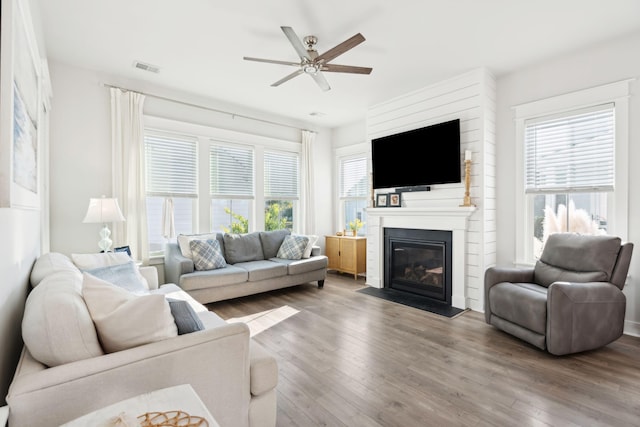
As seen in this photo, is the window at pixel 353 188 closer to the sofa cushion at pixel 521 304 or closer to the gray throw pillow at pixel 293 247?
the gray throw pillow at pixel 293 247

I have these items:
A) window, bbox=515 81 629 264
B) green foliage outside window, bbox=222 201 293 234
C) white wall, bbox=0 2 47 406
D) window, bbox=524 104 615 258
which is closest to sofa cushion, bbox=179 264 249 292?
green foliage outside window, bbox=222 201 293 234

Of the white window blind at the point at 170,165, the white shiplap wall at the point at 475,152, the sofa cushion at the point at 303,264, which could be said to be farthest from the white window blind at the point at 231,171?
the white shiplap wall at the point at 475,152

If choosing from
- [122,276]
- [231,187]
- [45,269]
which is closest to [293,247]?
[231,187]

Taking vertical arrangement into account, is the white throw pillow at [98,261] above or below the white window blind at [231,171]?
below

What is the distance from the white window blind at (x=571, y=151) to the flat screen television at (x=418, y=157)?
807 millimetres

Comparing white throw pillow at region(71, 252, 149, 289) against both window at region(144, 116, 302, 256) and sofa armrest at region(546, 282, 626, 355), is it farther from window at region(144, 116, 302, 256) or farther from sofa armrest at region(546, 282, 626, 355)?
sofa armrest at region(546, 282, 626, 355)

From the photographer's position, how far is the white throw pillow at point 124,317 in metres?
1.29

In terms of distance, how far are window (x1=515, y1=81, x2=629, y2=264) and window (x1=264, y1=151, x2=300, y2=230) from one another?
3531 millimetres

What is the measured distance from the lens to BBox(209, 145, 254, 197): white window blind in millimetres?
4852

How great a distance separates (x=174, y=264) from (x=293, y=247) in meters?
1.70

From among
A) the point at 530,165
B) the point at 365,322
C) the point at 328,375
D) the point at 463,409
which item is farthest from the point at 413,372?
the point at 530,165

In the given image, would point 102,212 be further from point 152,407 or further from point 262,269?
point 152,407

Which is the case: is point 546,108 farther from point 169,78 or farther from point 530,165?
point 169,78

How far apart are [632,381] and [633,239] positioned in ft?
4.71
